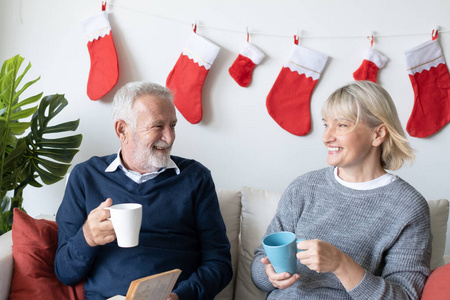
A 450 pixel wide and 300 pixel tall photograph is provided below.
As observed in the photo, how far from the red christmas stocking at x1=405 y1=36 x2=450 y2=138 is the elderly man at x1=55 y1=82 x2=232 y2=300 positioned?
1.23 metres

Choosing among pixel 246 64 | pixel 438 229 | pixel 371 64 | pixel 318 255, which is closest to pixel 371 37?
pixel 371 64

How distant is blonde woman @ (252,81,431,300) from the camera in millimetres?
1540

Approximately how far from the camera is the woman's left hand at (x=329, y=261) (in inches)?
54.5

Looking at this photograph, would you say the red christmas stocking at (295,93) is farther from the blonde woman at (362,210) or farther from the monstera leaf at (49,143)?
the monstera leaf at (49,143)

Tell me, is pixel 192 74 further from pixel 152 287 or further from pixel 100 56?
pixel 152 287

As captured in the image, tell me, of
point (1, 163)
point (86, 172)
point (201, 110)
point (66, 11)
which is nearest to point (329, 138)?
point (86, 172)

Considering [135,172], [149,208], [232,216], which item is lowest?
[232,216]

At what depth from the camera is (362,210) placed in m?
1.62

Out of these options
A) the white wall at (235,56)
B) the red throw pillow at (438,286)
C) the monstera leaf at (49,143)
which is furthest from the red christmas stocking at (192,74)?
the red throw pillow at (438,286)

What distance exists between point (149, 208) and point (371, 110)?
0.86m

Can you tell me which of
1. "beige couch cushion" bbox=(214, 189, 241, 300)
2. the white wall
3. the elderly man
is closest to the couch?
"beige couch cushion" bbox=(214, 189, 241, 300)

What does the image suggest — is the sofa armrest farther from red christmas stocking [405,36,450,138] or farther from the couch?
red christmas stocking [405,36,450,138]

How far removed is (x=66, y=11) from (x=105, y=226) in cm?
164

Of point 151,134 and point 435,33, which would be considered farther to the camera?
point 435,33
